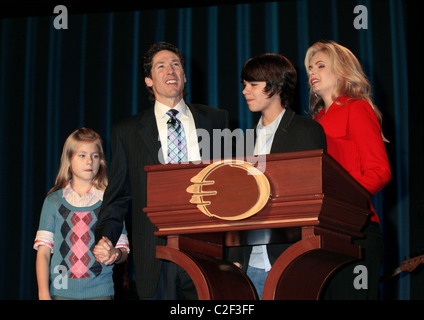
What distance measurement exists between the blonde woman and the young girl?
956 millimetres

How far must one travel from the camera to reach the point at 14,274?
437 cm

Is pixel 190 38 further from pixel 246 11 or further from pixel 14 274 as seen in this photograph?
pixel 14 274

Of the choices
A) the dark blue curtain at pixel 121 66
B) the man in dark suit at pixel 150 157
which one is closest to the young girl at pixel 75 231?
the man in dark suit at pixel 150 157

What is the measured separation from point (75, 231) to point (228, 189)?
1.36 m

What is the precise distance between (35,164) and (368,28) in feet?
7.67

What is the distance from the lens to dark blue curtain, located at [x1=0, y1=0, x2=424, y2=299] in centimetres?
412

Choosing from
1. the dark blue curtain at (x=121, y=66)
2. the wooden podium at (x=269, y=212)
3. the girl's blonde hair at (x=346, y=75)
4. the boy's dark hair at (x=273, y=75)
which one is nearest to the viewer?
the wooden podium at (x=269, y=212)

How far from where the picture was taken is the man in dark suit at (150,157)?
6.98 ft

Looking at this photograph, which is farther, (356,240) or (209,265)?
(356,240)

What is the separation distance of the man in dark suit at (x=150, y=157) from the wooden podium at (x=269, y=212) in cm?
32

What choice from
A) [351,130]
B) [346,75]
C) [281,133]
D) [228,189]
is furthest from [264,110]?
[228,189]

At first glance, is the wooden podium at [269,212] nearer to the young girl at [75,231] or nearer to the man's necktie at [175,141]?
the man's necktie at [175,141]

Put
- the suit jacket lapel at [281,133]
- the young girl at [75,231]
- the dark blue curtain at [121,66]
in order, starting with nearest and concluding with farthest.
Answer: the suit jacket lapel at [281,133], the young girl at [75,231], the dark blue curtain at [121,66]
